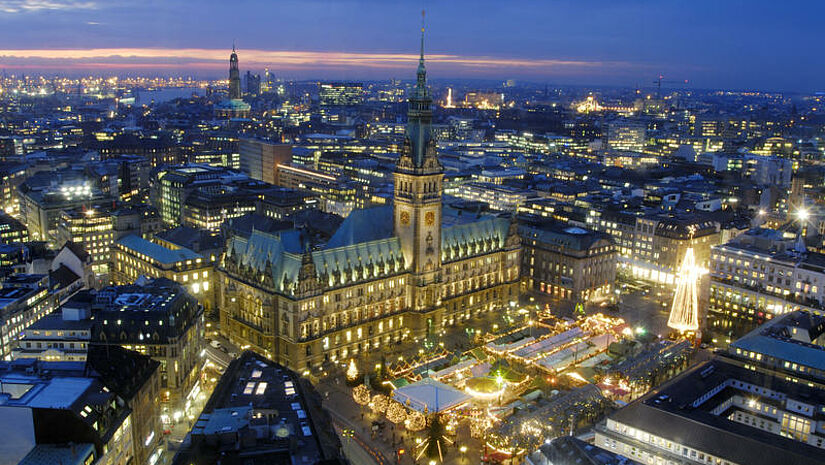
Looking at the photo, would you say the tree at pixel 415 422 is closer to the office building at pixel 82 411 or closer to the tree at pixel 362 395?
the tree at pixel 362 395

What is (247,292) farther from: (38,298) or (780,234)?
(780,234)

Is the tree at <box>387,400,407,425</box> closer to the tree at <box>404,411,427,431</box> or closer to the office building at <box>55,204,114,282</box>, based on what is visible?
the tree at <box>404,411,427,431</box>

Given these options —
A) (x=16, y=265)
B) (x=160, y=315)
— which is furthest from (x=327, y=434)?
(x=16, y=265)

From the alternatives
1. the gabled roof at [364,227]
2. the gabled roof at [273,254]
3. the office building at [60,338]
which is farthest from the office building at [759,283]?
the office building at [60,338]

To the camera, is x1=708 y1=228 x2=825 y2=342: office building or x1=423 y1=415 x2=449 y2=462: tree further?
x1=708 y1=228 x2=825 y2=342: office building

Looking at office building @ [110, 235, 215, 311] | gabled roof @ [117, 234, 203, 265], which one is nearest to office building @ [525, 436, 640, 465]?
office building @ [110, 235, 215, 311]

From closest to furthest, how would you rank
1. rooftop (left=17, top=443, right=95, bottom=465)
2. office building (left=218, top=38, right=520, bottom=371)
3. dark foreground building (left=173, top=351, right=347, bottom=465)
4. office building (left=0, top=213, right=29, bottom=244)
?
dark foreground building (left=173, top=351, right=347, bottom=465) < rooftop (left=17, top=443, right=95, bottom=465) < office building (left=218, top=38, right=520, bottom=371) < office building (left=0, top=213, right=29, bottom=244)

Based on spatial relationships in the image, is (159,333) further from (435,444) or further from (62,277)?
(435,444)

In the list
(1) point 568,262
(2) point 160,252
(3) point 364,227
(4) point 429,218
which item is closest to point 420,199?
(4) point 429,218
